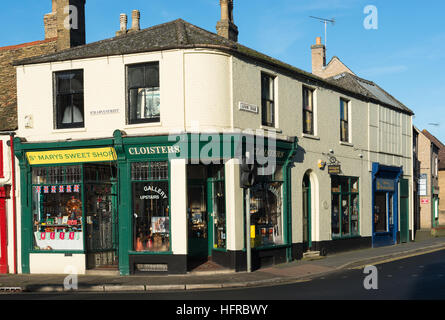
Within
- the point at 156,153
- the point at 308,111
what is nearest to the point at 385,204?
the point at 308,111

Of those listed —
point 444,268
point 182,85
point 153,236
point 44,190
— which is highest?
point 182,85

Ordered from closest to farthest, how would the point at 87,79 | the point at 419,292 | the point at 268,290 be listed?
the point at 419,292 < the point at 268,290 < the point at 87,79

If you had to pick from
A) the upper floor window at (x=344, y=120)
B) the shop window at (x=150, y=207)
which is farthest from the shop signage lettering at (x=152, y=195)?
the upper floor window at (x=344, y=120)

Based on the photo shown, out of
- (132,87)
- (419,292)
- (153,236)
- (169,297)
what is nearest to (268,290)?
(169,297)

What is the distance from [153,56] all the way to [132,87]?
1.19 meters

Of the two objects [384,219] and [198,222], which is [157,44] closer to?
[198,222]

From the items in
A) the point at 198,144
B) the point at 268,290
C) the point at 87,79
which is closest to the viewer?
the point at 268,290

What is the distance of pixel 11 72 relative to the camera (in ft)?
70.1

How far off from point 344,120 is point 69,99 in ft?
38.6

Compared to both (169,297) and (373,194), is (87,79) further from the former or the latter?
(373,194)

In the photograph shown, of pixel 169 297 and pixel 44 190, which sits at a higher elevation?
pixel 44 190

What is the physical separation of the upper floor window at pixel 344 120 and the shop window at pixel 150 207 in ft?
32.3

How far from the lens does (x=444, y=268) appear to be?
16.8 meters

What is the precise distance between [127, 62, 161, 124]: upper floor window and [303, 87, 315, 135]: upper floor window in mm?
6616
